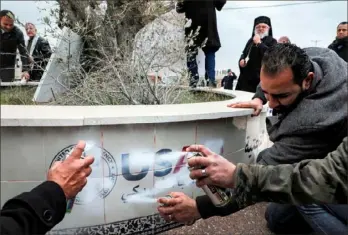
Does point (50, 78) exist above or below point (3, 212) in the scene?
above

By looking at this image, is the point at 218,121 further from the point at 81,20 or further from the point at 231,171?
the point at 81,20

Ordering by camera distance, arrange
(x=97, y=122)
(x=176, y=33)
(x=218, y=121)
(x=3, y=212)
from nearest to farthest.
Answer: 1. (x=3, y=212)
2. (x=97, y=122)
3. (x=218, y=121)
4. (x=176, y=33)

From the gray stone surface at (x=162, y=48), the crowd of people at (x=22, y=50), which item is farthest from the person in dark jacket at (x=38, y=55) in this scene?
the gray stone surface at (x=162, y=48)

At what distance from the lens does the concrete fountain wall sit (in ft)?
4.78

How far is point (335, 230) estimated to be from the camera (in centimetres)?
171

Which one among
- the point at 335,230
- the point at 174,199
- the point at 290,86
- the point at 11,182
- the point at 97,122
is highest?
the point at 290,86

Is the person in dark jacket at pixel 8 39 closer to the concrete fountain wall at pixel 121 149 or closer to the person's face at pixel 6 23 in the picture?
the person's face at pixel 6 23

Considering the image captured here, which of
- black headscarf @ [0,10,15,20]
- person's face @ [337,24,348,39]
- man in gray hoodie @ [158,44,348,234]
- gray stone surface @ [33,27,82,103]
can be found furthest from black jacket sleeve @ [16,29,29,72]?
person's face @ [337,24,348,39]

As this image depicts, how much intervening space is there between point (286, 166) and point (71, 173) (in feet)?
2.44

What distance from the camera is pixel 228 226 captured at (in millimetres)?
1882

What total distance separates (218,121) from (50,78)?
1.42 metres

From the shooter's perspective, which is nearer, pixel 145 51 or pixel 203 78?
pixel 145 51

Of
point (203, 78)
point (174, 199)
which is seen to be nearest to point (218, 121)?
point (174, 199)

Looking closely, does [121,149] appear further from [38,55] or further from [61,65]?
[61,65]
